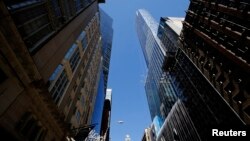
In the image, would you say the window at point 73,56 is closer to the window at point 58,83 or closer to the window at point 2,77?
the window at point 58,83

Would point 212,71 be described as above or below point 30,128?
below

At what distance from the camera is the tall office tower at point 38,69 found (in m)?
15.5

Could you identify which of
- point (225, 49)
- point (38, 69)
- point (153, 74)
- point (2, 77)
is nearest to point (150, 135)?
point (153, 74)

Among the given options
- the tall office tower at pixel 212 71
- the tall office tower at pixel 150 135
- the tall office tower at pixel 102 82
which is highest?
the tall office tower at pixel 212 71

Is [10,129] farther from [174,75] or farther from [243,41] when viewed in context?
[174,75]

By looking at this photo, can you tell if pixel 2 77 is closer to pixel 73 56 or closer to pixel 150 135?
pixel 73 56

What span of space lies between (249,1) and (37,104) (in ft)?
99.1

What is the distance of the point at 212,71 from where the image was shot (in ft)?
107

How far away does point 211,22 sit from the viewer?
37.0 m

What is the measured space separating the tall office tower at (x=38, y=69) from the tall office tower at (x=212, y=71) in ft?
69.0

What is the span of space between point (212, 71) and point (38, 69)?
2557cm

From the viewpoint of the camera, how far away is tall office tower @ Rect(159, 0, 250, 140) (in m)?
26.2

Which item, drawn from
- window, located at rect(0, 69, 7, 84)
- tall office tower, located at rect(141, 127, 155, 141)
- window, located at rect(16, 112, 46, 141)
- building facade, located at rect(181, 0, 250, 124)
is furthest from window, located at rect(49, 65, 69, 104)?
tall office tower, located at rect(141, 127, 155, 141)

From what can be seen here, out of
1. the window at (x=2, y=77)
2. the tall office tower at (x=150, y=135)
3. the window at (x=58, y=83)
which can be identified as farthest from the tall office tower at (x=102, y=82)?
the window at (x=2, y=77)
